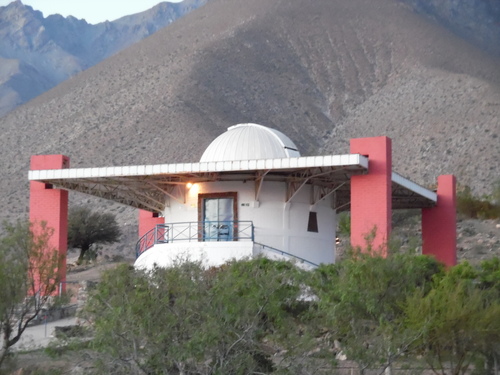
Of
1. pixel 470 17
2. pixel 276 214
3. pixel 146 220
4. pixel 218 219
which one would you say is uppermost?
pixel 470 17

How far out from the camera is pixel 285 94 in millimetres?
97188

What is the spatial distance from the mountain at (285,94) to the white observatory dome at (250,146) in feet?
121

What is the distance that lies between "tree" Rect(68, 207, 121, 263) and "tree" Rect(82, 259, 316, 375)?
32800 millimetres

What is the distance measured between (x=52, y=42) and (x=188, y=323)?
6373 inches

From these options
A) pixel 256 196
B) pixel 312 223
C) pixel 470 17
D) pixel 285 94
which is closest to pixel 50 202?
pixel 256 196

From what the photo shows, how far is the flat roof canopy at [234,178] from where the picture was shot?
102ft

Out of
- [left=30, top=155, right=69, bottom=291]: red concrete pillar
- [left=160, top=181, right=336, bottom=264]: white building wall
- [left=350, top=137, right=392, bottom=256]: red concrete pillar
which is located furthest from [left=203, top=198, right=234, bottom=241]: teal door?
[left=30, top=155, right=69, bottom=291]: red concrete pillar

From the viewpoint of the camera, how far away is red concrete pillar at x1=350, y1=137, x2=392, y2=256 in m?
30.5

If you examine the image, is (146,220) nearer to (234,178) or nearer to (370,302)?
(234,178)

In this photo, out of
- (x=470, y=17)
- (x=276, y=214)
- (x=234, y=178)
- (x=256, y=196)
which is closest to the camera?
(x=256, y=196)

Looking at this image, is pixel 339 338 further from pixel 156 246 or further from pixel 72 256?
pixel 72 256

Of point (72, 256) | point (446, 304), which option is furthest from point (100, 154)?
point (446, 304)

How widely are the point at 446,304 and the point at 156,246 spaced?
1329cm

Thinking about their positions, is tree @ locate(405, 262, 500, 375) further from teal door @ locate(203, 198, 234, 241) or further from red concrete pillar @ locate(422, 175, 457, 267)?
red concrete pillar @ locate(422, 175, 457, 267)
